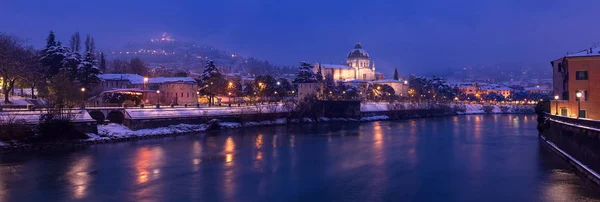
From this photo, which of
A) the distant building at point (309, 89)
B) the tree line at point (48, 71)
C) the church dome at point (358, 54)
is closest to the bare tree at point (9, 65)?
the tree line at point (48, 71)

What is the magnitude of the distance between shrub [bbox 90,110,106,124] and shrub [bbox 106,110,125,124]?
1.73 feet

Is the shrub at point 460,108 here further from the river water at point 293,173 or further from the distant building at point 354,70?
the river water at point 293,173

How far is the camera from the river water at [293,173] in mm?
12672

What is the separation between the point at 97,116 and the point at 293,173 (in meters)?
16.4

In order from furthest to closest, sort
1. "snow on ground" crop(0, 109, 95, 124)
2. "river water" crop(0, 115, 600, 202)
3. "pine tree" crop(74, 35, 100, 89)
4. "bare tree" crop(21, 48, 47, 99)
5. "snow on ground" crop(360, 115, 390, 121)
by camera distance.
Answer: "snow on ground" crop(360, 115, 390, 121) < "pine tree" crop(74, 35, 100, 89) < "bare tree" crop(21, 48, 47, 99) < "snow on ground" crop(0, 109, 95, 124) < "river water" crop(0, 115, 600, 202)

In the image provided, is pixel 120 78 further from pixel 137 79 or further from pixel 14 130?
pixel 14 130

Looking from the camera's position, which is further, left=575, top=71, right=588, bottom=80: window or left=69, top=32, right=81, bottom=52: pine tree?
left=69, top=32, right=81, bottom=52: pine tree

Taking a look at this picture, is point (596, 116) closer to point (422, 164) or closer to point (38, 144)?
point (422, 164)

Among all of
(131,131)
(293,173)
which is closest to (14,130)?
(131,131)

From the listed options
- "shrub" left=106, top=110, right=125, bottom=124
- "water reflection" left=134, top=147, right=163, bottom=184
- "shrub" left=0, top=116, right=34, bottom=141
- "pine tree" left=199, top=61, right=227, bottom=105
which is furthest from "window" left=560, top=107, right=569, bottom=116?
"pine tree" left=199, top=61, right=227, bottom=105

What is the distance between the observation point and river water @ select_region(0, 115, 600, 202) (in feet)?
41.6

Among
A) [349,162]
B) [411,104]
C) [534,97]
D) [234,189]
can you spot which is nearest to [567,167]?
[349,162]

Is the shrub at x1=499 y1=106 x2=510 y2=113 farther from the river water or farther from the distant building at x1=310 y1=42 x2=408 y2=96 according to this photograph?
the river water

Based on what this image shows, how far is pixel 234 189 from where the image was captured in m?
13.3
